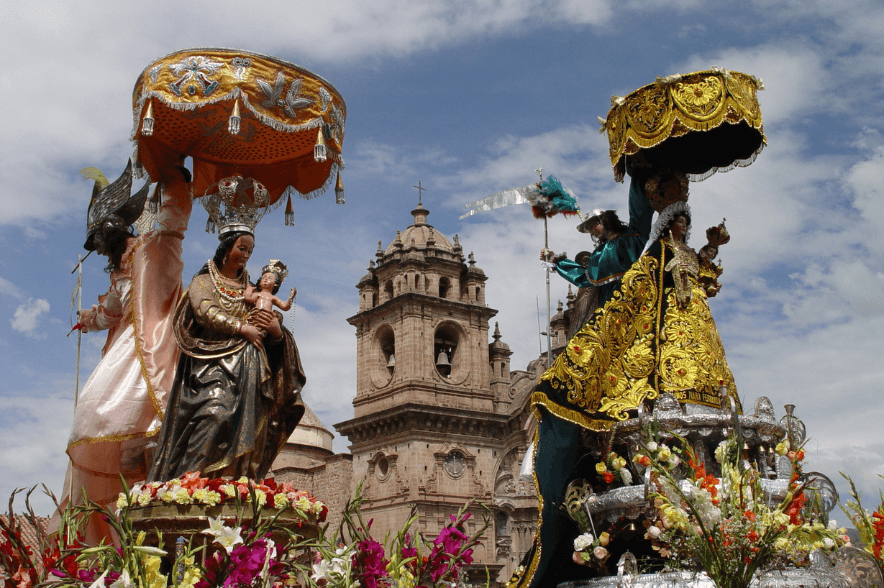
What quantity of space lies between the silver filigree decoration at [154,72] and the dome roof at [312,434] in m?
34.7

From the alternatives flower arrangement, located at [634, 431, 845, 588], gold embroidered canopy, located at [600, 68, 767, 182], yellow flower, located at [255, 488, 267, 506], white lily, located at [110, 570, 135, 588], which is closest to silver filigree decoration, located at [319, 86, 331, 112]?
gold embroidered canopy, located at [600, 68, 767, 182]

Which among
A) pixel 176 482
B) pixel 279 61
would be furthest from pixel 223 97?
pixel 176 482

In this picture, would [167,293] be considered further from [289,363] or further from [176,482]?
[176,482]

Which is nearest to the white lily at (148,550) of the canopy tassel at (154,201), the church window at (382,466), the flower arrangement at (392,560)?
the flower arrangement at (392,560)

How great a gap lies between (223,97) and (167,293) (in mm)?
1862

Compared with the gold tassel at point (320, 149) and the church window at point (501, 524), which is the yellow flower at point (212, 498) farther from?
the church window at point (501, 524)

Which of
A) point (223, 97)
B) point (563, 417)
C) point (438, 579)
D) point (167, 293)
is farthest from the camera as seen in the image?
point (167, 293)

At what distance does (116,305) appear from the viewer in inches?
305

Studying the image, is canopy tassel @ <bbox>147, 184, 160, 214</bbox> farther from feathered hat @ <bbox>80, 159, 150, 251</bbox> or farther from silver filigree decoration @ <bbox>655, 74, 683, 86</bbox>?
silver filigree decoration @ <bbox>655, 74, 683, 86</bbox>

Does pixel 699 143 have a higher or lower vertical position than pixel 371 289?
lower

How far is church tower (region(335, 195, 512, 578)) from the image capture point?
3344 cm

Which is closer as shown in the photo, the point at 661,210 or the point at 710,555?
the point at 710,555

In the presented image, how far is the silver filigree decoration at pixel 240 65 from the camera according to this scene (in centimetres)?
673

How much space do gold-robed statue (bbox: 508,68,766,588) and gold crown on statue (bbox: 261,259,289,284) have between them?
207 cm
